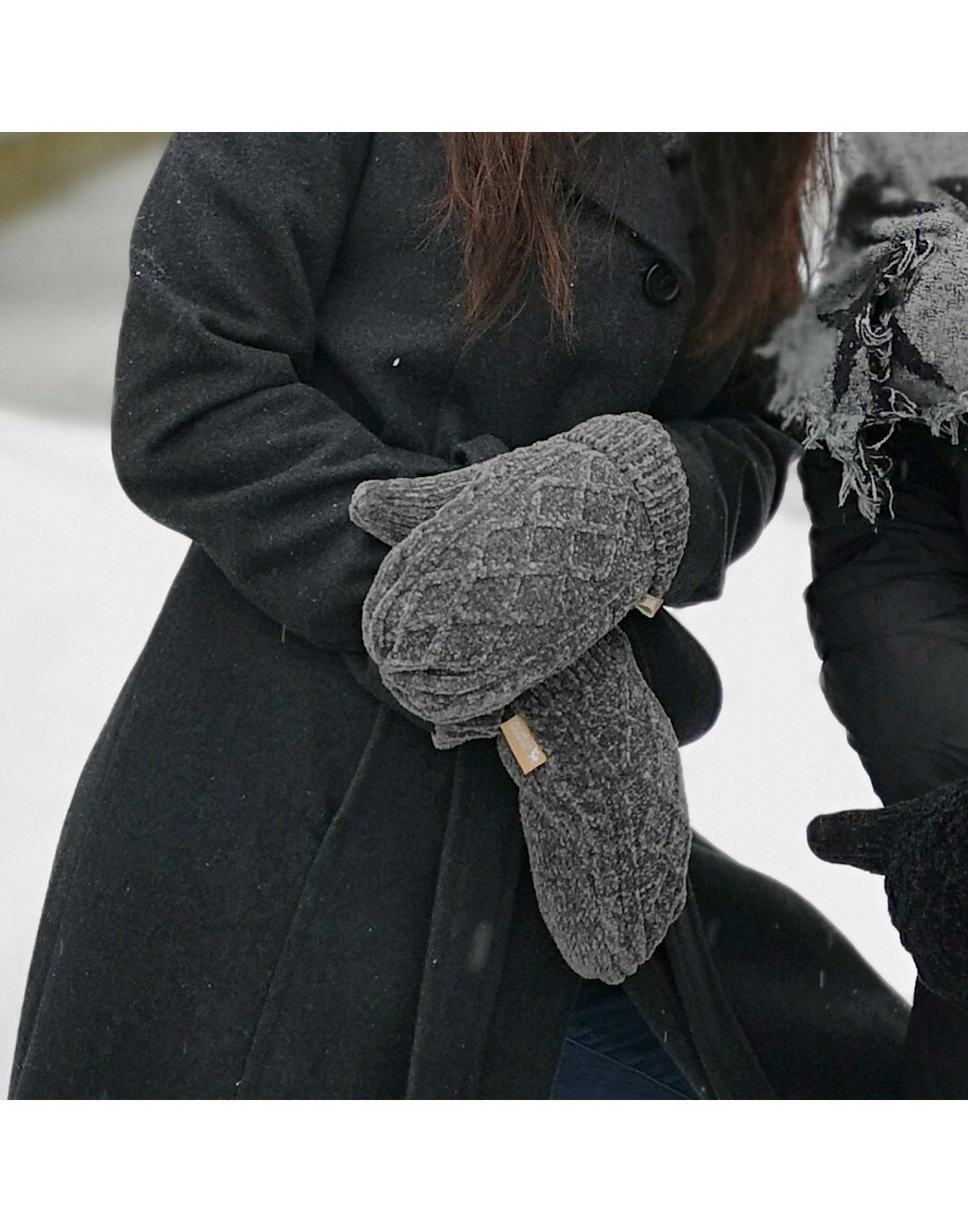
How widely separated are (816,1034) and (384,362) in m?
0.58

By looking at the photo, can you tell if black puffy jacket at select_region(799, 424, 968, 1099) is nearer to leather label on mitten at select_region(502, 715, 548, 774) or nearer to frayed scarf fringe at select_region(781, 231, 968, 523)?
frayed scarf fringe at select_region(781, 231, 968, 523)

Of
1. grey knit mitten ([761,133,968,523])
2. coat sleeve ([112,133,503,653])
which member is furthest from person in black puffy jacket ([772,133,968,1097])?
coat sleeve ([112,133,503,653])

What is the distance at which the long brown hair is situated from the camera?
730 mm

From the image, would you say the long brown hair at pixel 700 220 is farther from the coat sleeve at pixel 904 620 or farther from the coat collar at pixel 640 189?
the coat sleeve at pixel 904 620

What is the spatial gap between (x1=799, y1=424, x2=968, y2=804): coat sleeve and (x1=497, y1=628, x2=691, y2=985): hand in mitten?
144mm

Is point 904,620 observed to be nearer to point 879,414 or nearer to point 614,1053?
point 879,414

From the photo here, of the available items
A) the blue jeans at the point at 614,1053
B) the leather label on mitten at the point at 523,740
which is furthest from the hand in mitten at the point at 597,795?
the blue jeans at the point at 614,1053

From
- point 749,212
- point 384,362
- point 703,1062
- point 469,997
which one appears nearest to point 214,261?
point 384,362

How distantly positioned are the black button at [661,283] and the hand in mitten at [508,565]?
0.11 m

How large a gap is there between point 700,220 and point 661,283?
0.05 metres

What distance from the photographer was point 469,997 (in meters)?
0.75

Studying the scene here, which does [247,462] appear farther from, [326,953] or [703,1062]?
[703,1062]

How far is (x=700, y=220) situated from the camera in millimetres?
772

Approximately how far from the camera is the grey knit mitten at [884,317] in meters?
0.71
